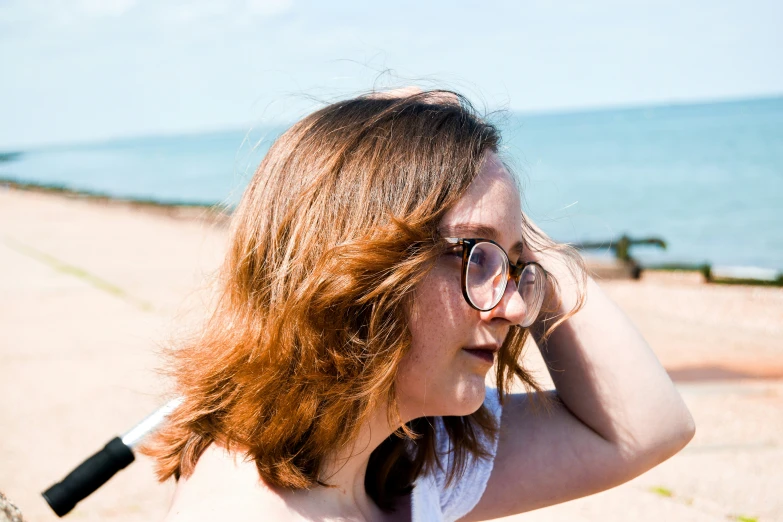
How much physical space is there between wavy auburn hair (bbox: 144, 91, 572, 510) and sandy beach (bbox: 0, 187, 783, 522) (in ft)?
1.39

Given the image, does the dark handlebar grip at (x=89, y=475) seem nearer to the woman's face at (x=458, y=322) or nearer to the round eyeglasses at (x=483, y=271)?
the woman's face at (x=458, y=322)

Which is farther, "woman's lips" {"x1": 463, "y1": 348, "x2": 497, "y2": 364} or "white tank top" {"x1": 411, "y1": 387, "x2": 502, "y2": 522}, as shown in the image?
"white tank top" {"x1": 411, "y1": 387, "x2": 502, "y2": 522}

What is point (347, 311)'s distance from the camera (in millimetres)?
1601

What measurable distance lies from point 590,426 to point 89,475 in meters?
1.25

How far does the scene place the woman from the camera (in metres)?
1.56

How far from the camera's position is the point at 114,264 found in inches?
436

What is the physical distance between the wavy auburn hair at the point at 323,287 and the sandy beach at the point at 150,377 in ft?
1.39

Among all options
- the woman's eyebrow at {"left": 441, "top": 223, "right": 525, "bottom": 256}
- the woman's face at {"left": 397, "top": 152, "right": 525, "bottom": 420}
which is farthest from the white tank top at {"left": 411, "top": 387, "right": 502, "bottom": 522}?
the woman's eyebrow at {"left": 441, "top": 223, "right": 525, "bottom": 256}

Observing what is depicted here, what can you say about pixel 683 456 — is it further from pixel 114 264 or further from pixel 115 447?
pixel 114 264

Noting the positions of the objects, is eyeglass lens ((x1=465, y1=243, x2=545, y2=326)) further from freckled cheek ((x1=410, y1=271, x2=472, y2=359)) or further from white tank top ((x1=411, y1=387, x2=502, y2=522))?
white tank top ((x1=411, y1=387, x2=502, y2=522))

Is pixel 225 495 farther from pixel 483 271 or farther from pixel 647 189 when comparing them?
pixel 647 189

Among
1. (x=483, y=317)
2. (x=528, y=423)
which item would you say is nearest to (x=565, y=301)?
(x=528, y=423)

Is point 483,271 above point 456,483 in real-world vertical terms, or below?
above

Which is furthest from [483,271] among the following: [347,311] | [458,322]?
[347,311]
